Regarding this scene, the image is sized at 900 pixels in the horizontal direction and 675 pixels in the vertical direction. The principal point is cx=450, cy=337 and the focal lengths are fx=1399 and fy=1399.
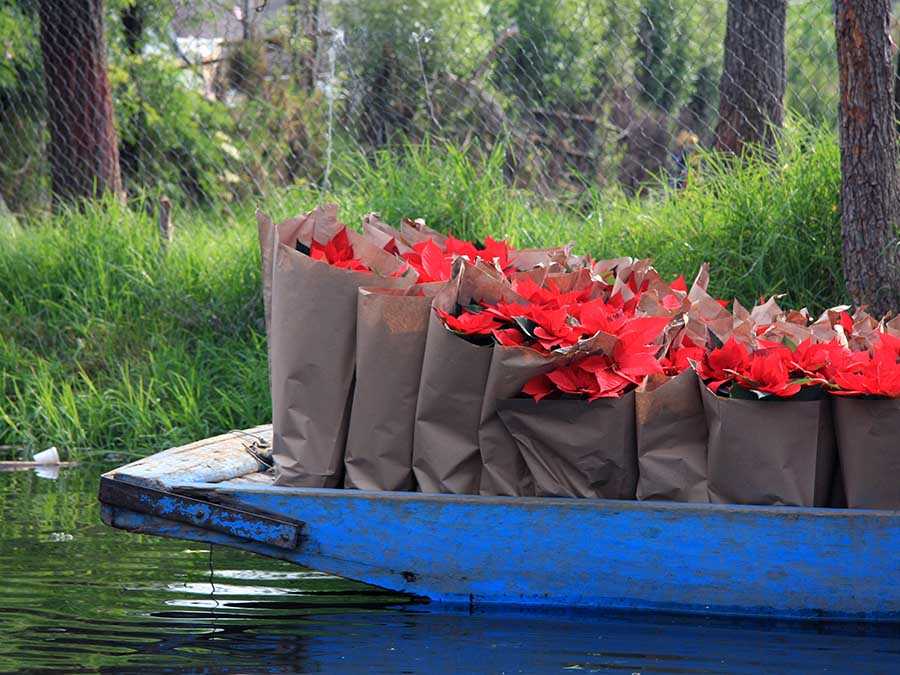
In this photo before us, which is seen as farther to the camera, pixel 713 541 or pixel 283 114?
pixel 283 114

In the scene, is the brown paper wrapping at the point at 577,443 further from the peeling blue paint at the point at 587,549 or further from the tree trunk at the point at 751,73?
the tree trunk at the point at 751,73

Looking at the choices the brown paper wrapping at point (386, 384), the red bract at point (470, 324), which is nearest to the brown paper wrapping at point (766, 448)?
the red bract at point (470, 324)

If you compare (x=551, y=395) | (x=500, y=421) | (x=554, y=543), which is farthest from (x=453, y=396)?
(x=554, y=543)

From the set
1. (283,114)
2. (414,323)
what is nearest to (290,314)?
(414,323)

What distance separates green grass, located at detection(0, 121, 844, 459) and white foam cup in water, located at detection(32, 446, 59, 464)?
22 cm

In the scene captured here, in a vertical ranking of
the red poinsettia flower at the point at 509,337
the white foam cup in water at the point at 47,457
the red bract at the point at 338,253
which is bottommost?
the white foam cup in water at the point at 47,457

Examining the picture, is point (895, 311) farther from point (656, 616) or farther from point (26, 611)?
point (26, 611)

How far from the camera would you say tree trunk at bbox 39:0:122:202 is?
9.04m

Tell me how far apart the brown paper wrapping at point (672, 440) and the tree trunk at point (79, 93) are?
617cm

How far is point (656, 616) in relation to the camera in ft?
12.1

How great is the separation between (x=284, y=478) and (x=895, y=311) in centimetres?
303

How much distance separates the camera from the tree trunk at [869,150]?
565cm

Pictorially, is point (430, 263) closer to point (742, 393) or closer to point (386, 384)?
point (386, 384)

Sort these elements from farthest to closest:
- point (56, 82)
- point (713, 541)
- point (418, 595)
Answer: point (56, 82)
point (418, 595)
point (713, 541)
